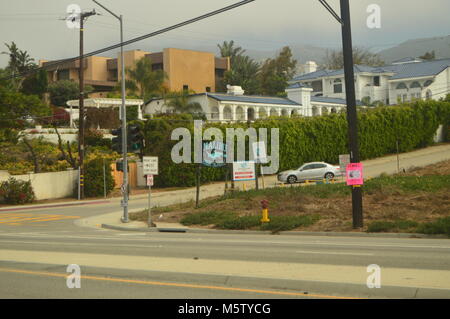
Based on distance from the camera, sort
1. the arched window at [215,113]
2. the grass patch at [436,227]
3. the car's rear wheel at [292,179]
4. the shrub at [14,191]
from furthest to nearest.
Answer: the arched window at [215,113] < the car's rear wheel at [292,179] < the shrub at [14,191] < the grass patch at [436,227]

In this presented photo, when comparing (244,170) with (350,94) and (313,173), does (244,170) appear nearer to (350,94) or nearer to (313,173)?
(313,173)

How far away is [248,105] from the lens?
67.0 m

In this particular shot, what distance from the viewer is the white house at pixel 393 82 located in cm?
7844

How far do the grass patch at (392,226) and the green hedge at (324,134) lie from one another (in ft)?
95.6

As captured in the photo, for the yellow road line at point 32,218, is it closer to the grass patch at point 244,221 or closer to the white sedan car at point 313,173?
the grass patch at point 244,221

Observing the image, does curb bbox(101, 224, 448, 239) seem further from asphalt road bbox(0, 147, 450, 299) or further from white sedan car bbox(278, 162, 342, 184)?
white sedan car bbox(278, 162, 342, 184)

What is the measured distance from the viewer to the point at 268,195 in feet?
91.1

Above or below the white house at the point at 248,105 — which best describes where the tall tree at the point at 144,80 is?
above

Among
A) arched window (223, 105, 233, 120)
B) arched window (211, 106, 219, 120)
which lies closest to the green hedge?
arched window (211, 106, 219, 120)

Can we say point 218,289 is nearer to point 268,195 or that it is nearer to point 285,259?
point 285,259

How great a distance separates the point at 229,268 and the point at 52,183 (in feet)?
119

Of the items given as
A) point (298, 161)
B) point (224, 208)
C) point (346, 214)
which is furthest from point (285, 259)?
point (298, 161)

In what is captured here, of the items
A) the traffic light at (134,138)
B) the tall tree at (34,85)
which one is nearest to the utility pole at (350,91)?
the traffic light at (134,138)
